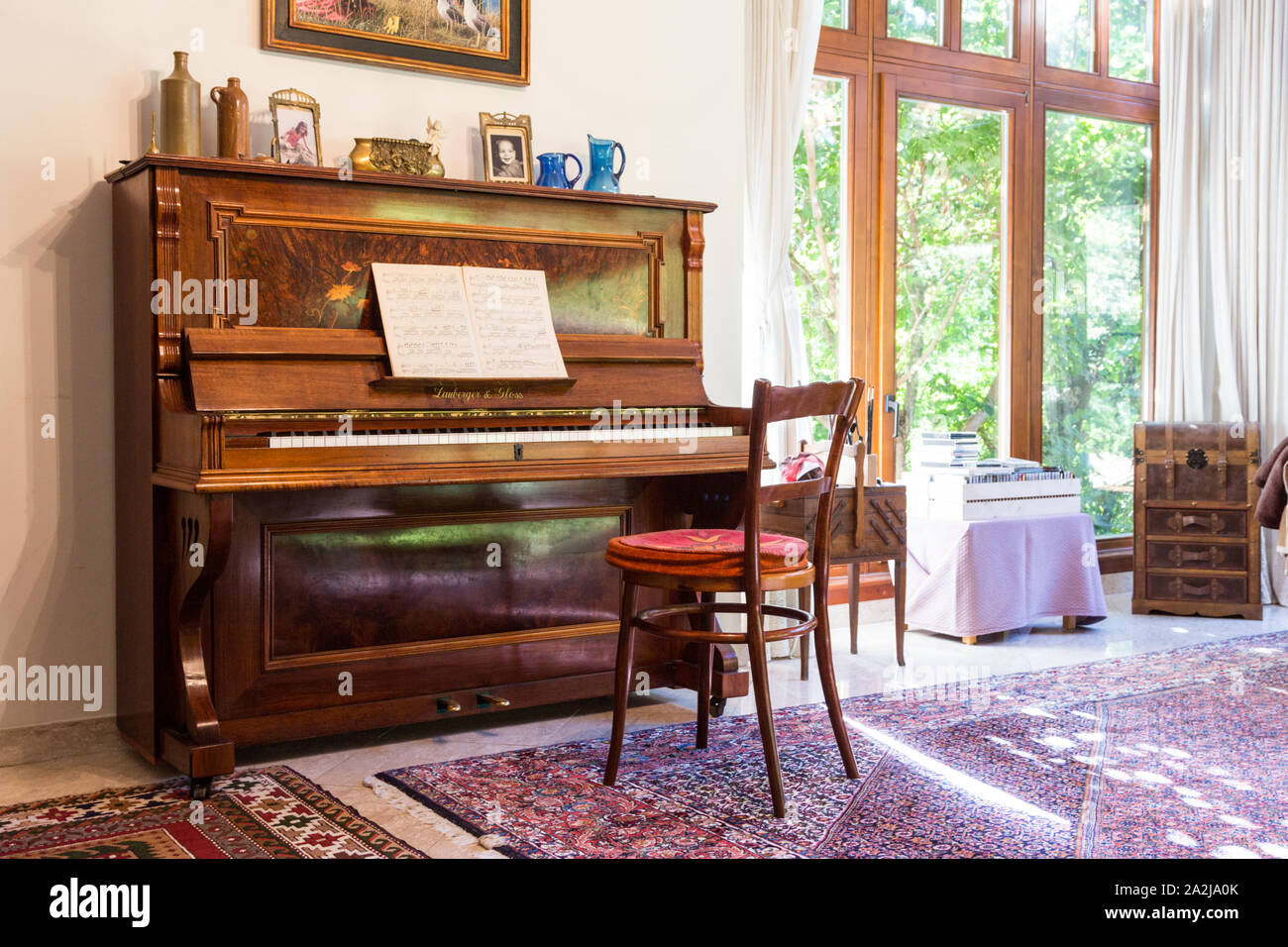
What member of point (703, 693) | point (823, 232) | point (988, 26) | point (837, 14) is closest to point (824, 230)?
point (823, 232)

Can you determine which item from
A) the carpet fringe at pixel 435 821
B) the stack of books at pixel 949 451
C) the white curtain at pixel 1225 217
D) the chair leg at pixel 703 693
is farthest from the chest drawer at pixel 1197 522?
the carpet fringe at pixel 435 821

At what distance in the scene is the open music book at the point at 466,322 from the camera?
133 inches

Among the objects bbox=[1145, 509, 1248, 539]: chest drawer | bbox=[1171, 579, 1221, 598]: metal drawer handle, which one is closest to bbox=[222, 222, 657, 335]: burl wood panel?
bbox=[1145, 509, 1248, 539]: chest drawer

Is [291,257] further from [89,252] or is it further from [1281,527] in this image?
[1281,527]

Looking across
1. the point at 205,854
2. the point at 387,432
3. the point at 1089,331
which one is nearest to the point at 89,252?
the point at 387,432

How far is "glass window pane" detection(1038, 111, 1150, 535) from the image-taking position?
6.10m

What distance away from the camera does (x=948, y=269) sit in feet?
18.9

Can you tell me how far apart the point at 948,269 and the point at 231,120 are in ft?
11.2

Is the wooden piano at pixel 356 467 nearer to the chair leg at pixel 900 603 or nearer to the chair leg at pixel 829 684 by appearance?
the chair leg at pixel 829 684

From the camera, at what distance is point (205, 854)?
103 inches

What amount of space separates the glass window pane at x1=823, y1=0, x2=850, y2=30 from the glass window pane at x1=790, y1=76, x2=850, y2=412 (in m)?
0.22

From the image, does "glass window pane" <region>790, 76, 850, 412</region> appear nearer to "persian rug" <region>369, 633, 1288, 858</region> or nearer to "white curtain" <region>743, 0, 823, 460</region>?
"white curtain" <region>743, 0, 823, 460</region>

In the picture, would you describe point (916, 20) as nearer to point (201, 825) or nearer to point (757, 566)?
point (757, 566)

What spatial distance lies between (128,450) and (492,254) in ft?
3.71
